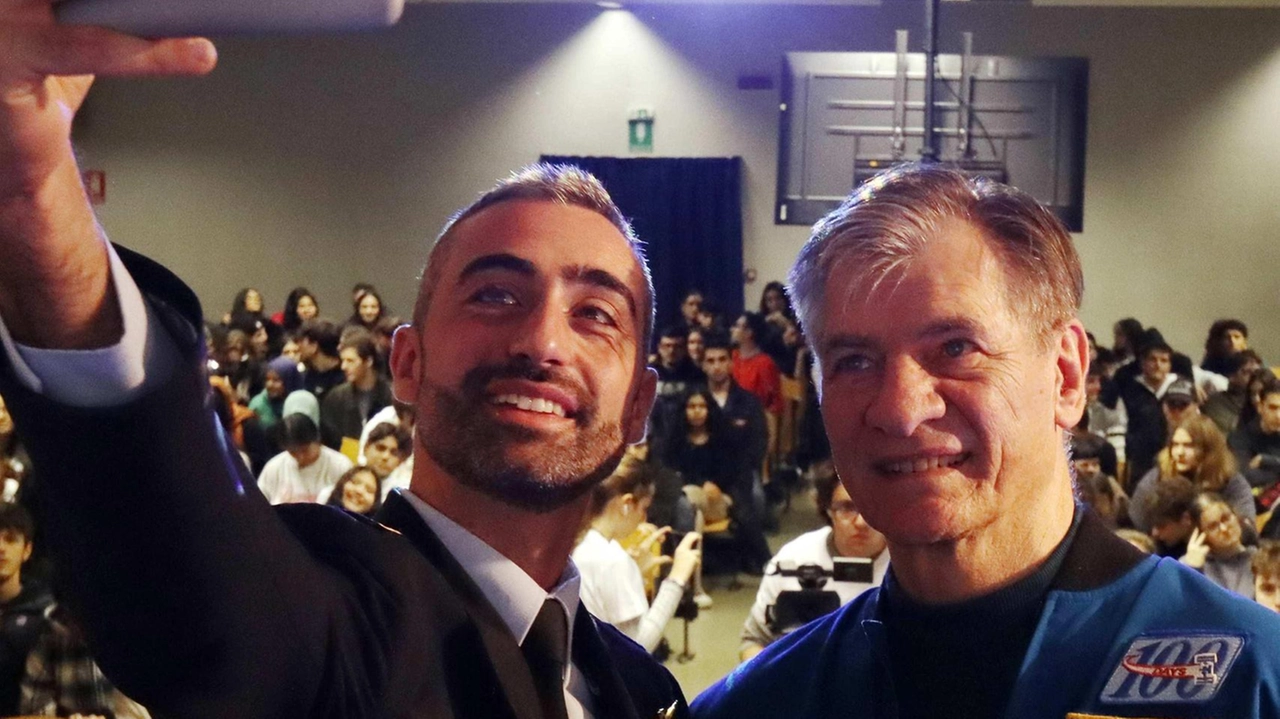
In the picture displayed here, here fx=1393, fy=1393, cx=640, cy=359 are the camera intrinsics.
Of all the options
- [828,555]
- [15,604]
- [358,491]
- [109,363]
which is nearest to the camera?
[109,363]

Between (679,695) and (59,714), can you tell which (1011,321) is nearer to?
(679,695)

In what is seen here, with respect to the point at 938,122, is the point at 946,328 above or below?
below

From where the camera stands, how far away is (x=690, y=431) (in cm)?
816

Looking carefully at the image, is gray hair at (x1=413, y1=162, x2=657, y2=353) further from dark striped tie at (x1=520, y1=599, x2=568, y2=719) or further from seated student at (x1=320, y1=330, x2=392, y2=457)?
seated student at (x1=320, y1=330, x2=392, y2=457)

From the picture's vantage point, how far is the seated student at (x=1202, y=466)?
6023 millimetres

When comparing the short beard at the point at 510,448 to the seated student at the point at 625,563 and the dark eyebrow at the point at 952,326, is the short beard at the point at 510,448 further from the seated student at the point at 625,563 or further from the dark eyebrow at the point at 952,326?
the seated student at the point at 625,563

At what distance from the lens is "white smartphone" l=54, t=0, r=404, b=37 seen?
78 centimetres

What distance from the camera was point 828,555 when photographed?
5.03m

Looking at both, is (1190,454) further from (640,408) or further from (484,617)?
(484,617)

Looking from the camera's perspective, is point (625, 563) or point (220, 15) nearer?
point (220, 15)

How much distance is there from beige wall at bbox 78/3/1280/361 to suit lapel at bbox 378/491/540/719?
1209 centimetres

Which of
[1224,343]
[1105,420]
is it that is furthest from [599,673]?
[1224,343]

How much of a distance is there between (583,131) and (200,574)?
13.4 m

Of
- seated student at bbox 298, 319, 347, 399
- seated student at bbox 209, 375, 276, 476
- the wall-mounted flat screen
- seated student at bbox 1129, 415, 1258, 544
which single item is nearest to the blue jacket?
seated student at bbox 1129, 415, 1258, 544
